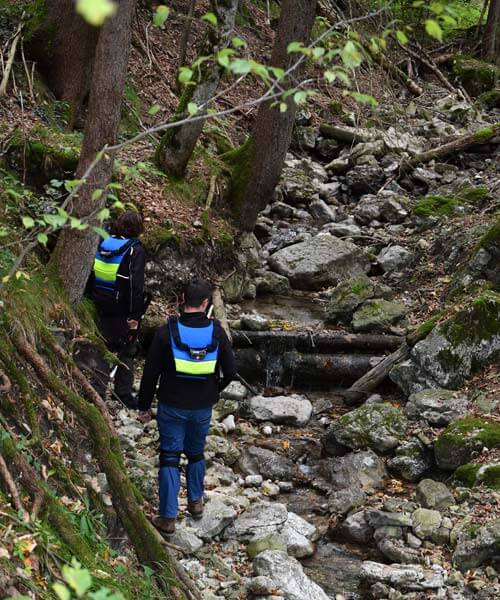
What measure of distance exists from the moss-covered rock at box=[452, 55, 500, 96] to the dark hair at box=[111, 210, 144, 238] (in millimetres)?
16216

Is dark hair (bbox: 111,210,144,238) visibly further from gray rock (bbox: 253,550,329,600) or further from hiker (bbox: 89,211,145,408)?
gray rock (bbox: 253,550,329,600)

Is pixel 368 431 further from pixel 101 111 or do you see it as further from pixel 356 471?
pixel 101 111

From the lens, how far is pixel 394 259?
480 inches

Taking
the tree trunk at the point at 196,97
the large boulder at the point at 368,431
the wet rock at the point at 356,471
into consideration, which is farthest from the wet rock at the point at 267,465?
the tree trunk at the point at 196,97

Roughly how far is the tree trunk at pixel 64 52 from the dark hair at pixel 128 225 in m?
3.71

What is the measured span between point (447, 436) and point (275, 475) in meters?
1.70

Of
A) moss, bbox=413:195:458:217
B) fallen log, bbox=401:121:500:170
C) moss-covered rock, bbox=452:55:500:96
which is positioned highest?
moss-covered rock, bbox=452:55:500:96

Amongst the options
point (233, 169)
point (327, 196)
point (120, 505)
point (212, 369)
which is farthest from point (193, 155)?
point (120, 505)

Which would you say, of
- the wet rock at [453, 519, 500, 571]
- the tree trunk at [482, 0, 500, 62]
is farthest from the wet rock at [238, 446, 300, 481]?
the tree trunk at [482, 0, 500, 62]

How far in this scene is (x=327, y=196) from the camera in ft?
48.5

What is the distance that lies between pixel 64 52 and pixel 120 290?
4715 mm

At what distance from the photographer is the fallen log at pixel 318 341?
918cm

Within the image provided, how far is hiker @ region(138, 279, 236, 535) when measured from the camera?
16.8 feet

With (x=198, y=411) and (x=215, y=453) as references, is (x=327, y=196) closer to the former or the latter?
(x=215, y=453)
